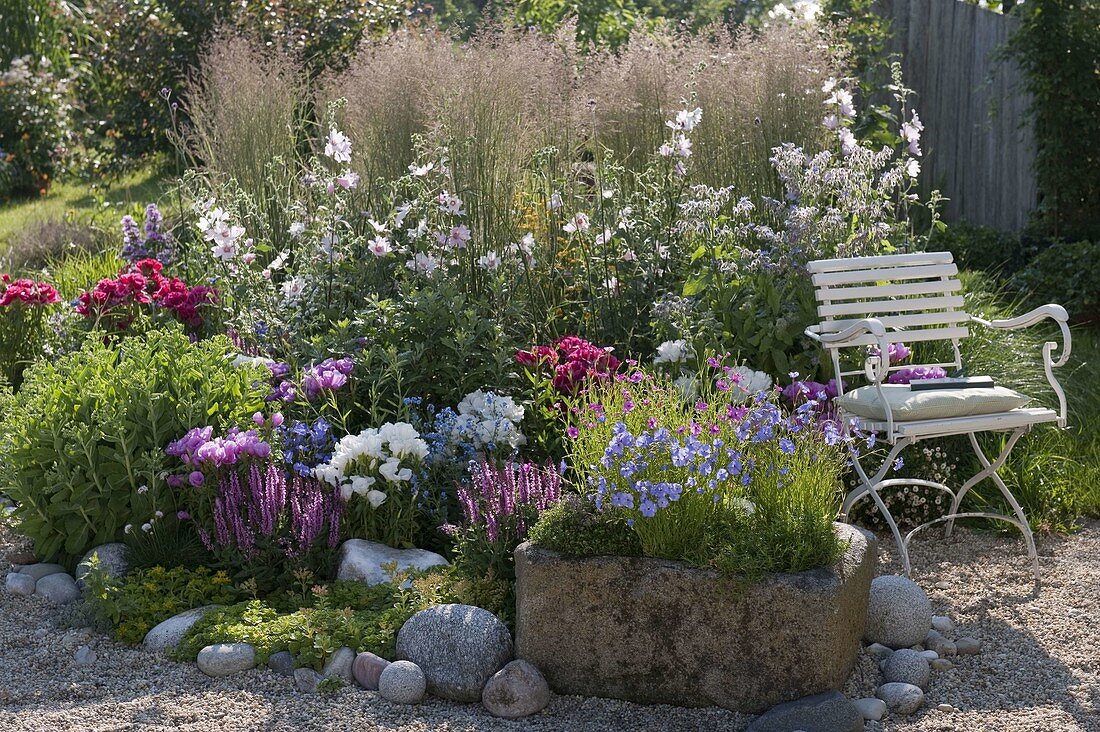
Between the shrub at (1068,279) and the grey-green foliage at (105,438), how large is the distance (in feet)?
14.8

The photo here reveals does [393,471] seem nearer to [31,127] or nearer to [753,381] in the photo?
[753,381]

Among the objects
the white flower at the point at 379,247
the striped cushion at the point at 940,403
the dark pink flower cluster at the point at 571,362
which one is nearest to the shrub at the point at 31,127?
the white flower at the point at 379,247

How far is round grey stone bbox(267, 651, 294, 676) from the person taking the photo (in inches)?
120

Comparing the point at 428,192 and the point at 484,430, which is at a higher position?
the point at 428,192

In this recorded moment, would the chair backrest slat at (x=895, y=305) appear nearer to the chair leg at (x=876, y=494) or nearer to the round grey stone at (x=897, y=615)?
the chair leg at (x=876, y=494)

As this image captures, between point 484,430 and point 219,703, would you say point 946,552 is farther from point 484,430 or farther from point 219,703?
point 219,703

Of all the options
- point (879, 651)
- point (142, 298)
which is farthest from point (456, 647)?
point (142, 298)

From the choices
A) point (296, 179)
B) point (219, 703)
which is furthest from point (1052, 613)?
point (296, 179)

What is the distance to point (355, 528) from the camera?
11.9 ft

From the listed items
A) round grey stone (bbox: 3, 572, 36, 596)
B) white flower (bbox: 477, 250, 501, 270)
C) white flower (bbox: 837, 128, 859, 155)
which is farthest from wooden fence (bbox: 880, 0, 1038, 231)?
round grey stone (bbox: 3, 572, 36, 596)

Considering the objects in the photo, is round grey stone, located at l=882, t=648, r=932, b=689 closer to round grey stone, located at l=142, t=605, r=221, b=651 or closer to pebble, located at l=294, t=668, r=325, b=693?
pebble, located at l=294, t=668, r=325, b=693

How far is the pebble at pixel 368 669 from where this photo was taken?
2.97m

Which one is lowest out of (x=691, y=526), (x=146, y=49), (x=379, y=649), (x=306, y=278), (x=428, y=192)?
(x=379, y=649)

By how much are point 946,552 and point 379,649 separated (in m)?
2.00
